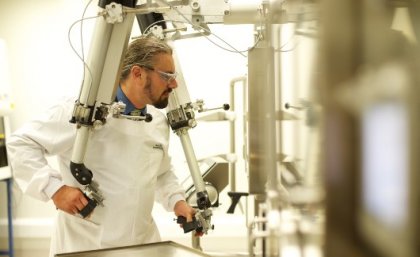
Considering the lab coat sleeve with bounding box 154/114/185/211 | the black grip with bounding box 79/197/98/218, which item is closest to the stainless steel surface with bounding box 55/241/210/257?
the black grip with bounding box 79/197/98/218

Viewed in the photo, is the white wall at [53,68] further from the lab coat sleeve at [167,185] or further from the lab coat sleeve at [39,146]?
the lab coat sleeve at [39,146]

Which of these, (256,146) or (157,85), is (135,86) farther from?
(256,146)

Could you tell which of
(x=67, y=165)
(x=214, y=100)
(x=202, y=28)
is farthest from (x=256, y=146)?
(x=214, y=100)

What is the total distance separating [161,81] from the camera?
1.58 meters

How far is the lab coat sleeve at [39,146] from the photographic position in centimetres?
147

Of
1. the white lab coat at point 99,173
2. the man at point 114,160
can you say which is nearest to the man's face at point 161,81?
the man at point 114,160

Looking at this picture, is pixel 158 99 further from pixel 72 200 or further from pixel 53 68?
pixel 53 68

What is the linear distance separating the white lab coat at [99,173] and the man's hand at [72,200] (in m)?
0.06

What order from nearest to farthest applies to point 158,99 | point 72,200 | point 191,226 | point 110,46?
point 110,46 → point 72,200 → point 191,226 → point 158,99

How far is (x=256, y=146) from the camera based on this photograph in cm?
111

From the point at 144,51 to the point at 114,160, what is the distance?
0.45 meters

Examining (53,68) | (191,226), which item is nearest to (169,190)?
(191,226)

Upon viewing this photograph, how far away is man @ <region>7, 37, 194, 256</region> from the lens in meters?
1.50

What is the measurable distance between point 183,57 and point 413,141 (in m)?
2.98
